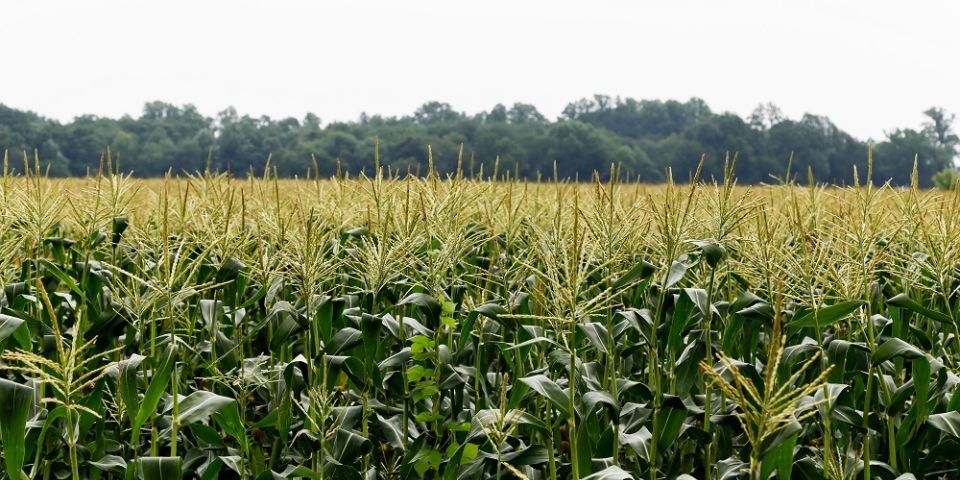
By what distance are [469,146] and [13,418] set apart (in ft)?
264

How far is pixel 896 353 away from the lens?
3447 millimetres

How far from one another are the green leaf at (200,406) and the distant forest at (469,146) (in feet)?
210

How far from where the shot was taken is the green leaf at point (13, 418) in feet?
9.73

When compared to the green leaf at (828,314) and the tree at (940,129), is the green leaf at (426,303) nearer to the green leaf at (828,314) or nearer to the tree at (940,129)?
the green leaf at (828,314)

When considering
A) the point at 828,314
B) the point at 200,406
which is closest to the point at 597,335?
the point at 828,314

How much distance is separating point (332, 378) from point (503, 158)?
71409 mm

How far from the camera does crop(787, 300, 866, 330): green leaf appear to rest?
3.51m

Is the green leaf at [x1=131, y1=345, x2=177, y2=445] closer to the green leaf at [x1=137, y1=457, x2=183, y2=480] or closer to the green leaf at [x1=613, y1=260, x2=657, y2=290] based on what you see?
the green leaf at [x1=137, y1=457, x2=183, y2=480]

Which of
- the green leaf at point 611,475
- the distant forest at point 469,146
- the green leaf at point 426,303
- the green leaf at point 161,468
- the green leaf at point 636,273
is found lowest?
the green leaf at point 161,468

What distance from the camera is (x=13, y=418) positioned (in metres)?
2.99

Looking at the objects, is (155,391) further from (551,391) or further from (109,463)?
(551,391)

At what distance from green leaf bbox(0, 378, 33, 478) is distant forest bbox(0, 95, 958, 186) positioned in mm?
64423

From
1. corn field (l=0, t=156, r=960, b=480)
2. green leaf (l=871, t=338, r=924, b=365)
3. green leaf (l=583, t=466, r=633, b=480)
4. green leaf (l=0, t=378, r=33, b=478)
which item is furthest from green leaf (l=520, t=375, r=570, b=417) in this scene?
green leaf (l=0, t=378, r=33, b=478)

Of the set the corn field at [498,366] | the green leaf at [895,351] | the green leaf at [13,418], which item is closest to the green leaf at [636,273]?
the corn field at [498,366]
